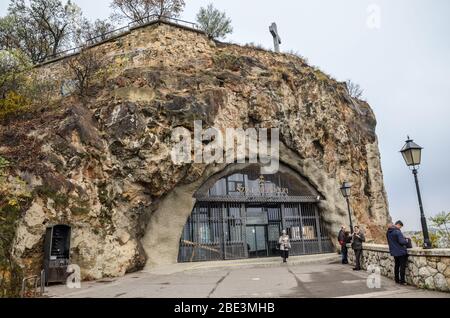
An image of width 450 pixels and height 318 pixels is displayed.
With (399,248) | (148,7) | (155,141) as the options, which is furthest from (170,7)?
(399,248)

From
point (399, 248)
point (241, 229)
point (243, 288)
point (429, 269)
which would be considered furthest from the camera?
point (241, 229)

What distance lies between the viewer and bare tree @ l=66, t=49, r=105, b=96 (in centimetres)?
1611

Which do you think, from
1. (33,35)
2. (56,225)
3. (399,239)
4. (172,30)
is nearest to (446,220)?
(399,239)

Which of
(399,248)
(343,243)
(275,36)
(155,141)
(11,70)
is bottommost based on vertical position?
(343,243)

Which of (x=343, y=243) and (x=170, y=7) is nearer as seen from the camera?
(x=343, y=243)

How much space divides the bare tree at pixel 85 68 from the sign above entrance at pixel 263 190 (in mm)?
9349

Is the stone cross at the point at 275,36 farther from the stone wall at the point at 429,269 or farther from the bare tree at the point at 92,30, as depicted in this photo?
the stone wall at the point at 429,269

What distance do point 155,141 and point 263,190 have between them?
24.4 feet

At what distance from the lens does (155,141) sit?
14.9m

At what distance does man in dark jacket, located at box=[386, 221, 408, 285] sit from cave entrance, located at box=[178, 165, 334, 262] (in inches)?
400

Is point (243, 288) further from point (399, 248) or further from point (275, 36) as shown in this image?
point (275, 36)

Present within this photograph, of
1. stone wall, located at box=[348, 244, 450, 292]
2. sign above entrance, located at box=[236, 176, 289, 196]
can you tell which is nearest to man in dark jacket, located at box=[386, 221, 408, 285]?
stone wall, located at box=[348, 244, 450, 292]

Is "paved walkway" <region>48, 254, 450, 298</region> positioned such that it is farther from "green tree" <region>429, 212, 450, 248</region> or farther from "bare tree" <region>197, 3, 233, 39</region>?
"bare tree" <region>197, 3, 233, 39</region>

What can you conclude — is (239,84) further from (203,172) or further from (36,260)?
(36,260)
